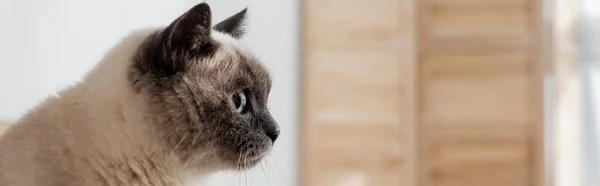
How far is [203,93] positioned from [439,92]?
2.05m

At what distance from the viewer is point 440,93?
292 cm

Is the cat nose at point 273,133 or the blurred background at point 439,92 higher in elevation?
the cat nose at point 273,133

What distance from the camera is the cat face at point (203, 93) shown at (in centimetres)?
93

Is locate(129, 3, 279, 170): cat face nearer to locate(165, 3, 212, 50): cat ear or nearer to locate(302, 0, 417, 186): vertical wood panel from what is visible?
locate(165, 3, 212, 50): cat ear

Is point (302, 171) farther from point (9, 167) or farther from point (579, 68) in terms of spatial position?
point (9, 167)

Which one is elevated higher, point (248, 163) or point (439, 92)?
point (248, 163)

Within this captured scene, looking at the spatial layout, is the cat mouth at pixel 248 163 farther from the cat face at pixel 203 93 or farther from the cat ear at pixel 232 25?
the cat ear at pixel 232 25

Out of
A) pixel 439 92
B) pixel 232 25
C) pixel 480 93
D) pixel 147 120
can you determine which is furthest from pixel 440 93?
pixel 147 120

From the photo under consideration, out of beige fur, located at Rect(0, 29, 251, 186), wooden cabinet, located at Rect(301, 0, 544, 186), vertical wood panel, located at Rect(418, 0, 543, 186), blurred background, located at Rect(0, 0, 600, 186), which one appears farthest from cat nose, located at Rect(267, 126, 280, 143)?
vertical wood panel, located at Rect(418, 0, 543, 186)

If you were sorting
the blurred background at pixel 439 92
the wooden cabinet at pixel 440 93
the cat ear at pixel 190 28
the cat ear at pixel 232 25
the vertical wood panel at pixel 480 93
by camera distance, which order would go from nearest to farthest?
the cat ear at pixel 190 28 → the cat ear at pixel 232 25 → the blurred background at pixel 439 92 → the wooden cabinet at pixel 440 93 → the vertical wood panel at pixel 480 93

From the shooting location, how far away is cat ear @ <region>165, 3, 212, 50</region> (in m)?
0.90

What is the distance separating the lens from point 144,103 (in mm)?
950

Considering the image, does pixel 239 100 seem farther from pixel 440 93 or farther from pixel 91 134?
pixel 440 93

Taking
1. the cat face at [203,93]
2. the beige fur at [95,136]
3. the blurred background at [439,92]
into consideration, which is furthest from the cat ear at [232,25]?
the blurred background at [439,92]
